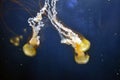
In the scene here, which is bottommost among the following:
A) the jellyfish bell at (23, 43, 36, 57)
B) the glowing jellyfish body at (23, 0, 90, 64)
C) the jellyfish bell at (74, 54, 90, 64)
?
the jellyfish bell at (74, 54, 90, 64)

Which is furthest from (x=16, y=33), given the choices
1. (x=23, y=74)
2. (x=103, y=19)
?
(x=103, y=19)

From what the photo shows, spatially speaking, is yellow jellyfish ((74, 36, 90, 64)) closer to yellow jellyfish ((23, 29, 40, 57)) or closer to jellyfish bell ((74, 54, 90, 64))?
jellyfish bell ((74, 54, 90, 64))

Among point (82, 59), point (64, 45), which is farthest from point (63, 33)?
point (82, 59)

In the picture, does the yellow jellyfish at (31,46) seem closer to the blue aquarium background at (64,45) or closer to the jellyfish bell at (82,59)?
the blue aquarium background at (64,45)

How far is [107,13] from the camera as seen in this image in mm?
1147

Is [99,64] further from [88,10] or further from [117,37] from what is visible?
[88,10]

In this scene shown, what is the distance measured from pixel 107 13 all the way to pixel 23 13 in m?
0.43

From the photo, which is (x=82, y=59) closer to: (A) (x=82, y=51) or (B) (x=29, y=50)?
(A) (x=82, y=51)

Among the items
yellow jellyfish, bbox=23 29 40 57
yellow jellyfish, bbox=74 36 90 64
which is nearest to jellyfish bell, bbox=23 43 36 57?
yellow jellyfish, bbox=23 29 40 57

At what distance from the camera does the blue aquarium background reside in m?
1.16

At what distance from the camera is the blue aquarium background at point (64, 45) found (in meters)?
1.16

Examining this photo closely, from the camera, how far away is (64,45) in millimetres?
1213

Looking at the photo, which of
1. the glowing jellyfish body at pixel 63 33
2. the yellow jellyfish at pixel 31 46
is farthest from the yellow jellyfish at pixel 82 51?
the yellow jellyfish at pixel 31 46

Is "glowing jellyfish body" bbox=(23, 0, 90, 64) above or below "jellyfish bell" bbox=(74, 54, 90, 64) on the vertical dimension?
above
